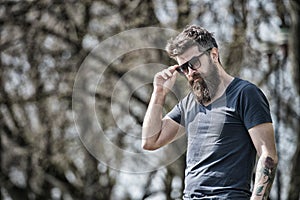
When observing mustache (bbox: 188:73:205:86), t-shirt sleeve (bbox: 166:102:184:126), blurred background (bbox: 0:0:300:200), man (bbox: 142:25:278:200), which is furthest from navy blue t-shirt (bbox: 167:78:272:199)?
blurred background (bbox: 0:0:300:200)

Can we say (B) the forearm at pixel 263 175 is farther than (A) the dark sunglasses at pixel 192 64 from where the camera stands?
No

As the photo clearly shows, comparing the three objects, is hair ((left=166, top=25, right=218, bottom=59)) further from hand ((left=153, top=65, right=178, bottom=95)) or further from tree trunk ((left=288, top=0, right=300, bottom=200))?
tree trunk ((left=288, top=0, right=300, bottom=200))

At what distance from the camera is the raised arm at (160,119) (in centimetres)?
314

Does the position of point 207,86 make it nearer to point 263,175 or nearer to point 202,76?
point 202,76

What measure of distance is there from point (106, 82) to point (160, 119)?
360 centimetres

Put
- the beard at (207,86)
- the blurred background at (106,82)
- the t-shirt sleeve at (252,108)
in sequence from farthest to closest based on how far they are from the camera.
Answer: the blurred background at (106,82) < the beard at (207,86) < the t-shirt sleeve at (252,108)

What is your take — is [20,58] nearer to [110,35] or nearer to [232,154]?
[110,35]

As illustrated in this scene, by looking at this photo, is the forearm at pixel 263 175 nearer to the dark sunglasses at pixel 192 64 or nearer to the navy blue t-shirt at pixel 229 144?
the navy blue t-shirt at pixel 229 144

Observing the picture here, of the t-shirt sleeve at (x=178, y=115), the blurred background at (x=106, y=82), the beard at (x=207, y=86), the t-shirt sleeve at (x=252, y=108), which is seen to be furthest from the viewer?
the blurred background at (x=106, y=82)

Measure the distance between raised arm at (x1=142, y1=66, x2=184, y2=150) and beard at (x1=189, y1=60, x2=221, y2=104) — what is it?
23 centimetres

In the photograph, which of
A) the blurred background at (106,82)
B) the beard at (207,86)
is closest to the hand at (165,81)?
the beard at (207,86)

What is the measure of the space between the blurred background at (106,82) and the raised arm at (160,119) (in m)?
3.12

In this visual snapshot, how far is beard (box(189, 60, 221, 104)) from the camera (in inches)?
114

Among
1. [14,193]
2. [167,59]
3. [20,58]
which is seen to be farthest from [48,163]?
[167,59]
